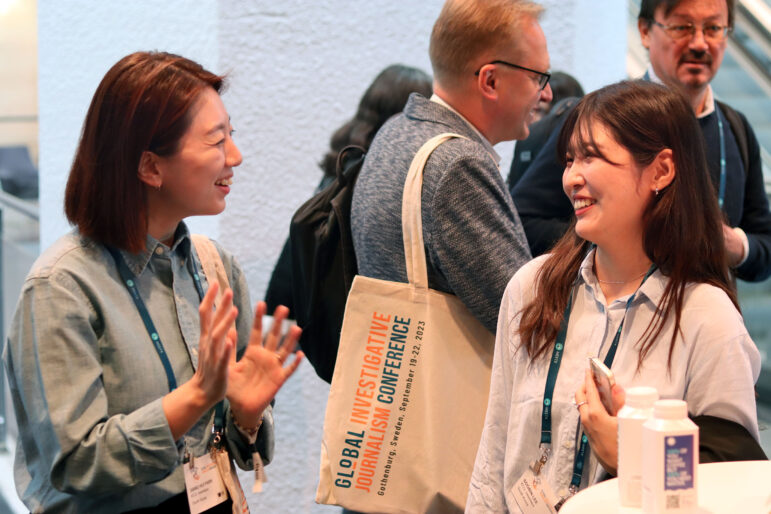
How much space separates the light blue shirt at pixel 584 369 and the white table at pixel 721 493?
0.14 meters

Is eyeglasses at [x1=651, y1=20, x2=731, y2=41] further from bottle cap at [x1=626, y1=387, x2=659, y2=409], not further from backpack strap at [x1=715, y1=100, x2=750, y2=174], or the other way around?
bottle cap at [x1=626, y1=387, x2=659, y2=409]

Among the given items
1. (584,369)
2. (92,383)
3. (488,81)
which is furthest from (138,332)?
(488,81)

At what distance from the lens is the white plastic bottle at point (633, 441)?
Result: 1.21m

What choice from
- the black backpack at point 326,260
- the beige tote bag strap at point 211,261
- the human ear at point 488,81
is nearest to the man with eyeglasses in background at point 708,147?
the human ear at point 488,81

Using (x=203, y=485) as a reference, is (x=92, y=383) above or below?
above

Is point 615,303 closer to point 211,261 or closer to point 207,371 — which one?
point 207,371

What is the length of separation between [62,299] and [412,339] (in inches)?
31.5

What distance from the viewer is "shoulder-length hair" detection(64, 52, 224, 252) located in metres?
1.74

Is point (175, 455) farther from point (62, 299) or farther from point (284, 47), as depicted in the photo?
point (284, 47)

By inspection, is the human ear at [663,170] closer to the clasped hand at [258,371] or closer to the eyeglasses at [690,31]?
the clasped hand at [258,371]

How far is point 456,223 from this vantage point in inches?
78.8

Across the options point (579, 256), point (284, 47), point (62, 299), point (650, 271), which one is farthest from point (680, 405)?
point (284, 47)

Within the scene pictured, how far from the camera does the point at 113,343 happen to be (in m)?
1.66

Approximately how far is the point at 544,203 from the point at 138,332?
124 centimetres
